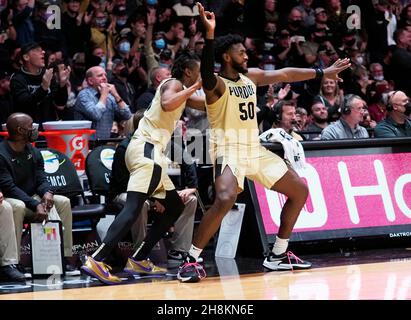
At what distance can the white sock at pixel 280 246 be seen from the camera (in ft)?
31.7

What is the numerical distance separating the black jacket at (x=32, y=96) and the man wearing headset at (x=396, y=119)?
12.5 feet

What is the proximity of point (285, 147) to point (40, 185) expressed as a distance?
2387mm

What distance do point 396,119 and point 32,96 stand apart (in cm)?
417

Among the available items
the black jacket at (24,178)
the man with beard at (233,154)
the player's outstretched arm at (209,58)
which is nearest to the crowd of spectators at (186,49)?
the black jacket at (24,178)

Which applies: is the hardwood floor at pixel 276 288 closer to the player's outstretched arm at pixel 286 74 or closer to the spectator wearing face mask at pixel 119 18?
the player's outstretched arm at pixel 286 74

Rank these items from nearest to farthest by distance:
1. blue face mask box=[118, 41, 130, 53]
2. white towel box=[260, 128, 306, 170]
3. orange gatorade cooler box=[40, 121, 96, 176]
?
white towel box=[260, 128, 306, 170] < orange gatorade cooler box=[40, 121, 96, 176] < blue face mask box=[118, 41, 130, 53]

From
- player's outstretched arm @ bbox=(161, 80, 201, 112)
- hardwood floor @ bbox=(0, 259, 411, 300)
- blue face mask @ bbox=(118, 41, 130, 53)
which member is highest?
blue face mask @ bbox=(118, 41, 130, 53)

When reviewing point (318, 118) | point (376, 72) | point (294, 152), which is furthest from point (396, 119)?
point (376, 72)

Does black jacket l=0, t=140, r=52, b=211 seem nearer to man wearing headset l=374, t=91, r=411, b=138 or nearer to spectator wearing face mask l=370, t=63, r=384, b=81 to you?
man wearing headset l=374, t=91, r=411, b=138

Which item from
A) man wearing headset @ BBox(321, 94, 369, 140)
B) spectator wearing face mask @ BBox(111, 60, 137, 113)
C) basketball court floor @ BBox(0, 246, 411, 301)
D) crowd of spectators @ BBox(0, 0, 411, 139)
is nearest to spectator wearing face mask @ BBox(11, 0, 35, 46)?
crowd of spectators @ BBox(0, 0, 411, 139)

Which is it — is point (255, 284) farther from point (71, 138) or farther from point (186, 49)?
point (71, 138)

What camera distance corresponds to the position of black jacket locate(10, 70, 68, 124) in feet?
36.7

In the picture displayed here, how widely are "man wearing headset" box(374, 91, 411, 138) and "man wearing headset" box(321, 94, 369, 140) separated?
24 cm
